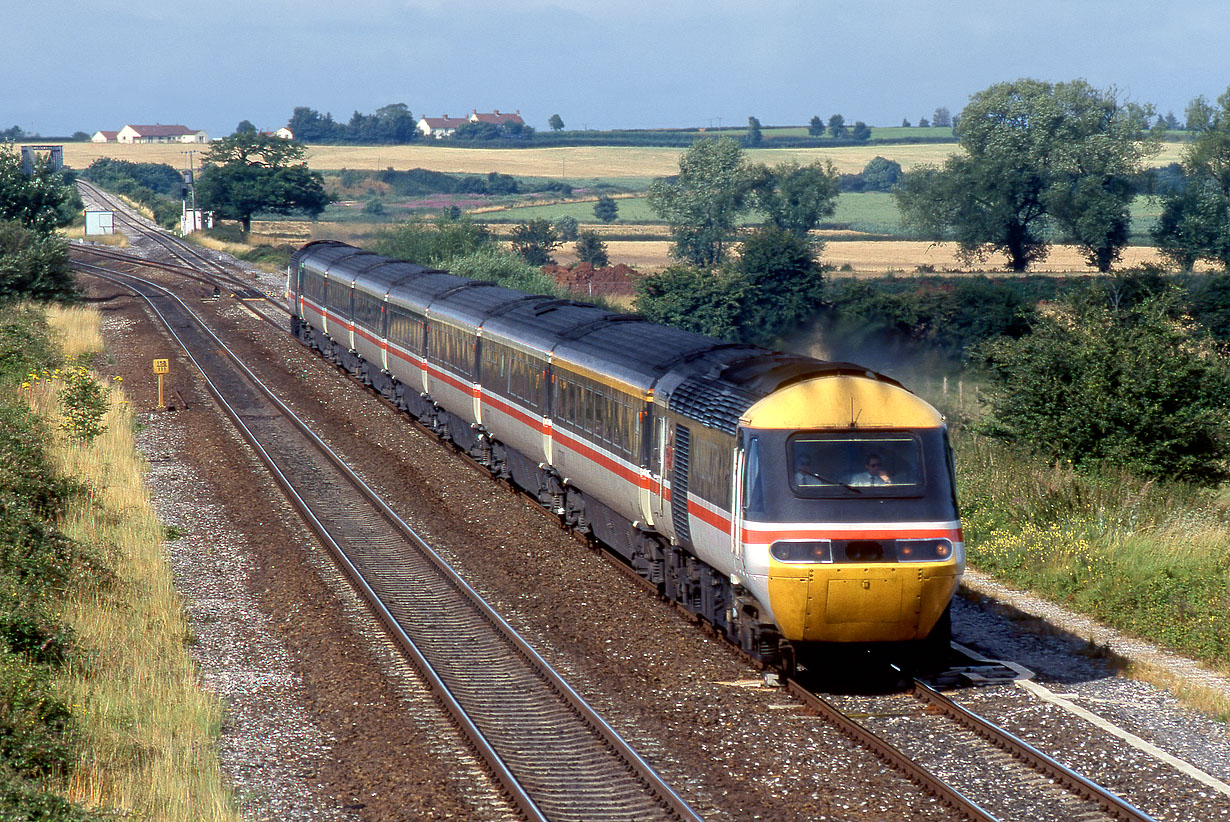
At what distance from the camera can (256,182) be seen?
89062mm

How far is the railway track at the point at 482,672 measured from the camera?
10445 mm

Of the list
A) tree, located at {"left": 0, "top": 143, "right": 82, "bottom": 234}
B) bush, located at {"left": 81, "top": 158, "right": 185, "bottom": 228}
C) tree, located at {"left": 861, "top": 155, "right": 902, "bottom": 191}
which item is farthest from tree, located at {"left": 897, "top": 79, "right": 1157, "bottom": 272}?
bush, located at {"left": 81, "top": 158, "right": 185, "bottom": 228}

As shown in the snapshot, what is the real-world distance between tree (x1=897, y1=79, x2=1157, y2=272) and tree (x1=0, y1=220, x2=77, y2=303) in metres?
48.8

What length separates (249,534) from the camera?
2008cm

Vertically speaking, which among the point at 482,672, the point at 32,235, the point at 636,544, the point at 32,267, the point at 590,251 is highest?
the point at 32,235

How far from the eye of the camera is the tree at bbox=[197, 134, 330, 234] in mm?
88625

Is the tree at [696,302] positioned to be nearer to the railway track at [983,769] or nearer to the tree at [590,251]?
the tree at [590,251]

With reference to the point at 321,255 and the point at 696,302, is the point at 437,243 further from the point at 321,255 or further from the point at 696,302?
the point at 321,255

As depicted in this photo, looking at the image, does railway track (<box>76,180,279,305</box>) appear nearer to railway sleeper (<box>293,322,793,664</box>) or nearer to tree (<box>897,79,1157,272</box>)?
railway sleeper (<box>293,322,793,664</box>)

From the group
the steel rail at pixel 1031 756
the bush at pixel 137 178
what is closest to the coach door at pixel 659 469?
the steel rail at pixel 1031 756

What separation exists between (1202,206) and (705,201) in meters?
29.0

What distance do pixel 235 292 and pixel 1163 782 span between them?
53.0 metres

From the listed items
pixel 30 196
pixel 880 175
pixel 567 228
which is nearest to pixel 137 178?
pixel 567 228

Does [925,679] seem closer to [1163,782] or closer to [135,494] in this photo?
[1163,782]
